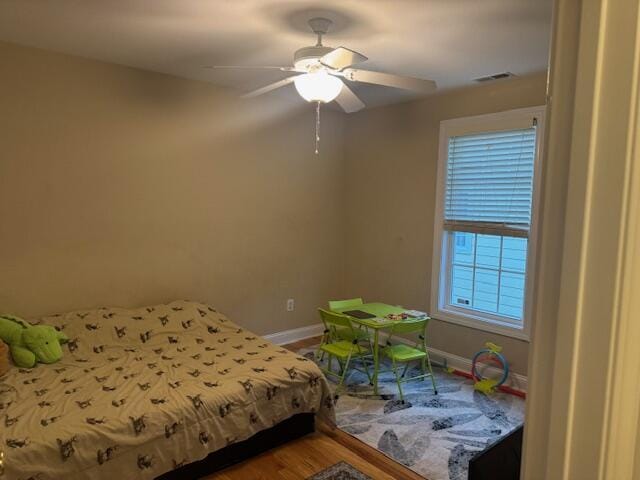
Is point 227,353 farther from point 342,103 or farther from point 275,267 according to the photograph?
point 342,103

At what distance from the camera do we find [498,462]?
1304 mm

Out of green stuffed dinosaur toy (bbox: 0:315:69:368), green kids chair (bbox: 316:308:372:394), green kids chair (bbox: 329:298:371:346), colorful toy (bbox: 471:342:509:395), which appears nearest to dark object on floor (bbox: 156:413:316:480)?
green kids chair (bbox: 316:308:372:394)

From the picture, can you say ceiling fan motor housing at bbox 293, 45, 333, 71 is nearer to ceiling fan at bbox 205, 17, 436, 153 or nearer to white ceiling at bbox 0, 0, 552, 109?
ceiling fan at bbox 205, 17, 436, 153

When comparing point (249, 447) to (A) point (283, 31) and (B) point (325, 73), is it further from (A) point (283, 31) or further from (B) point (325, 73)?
(A) point (283, 31)

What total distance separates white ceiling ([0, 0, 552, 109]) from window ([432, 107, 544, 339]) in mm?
553

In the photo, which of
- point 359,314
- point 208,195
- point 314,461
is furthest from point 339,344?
point 208,195

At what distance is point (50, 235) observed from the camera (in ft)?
10.9

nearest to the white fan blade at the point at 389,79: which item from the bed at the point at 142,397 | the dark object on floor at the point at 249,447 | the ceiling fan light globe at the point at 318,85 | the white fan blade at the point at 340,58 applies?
the ceiling fan light globe at the point at 318,85

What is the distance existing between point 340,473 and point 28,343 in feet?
6.97

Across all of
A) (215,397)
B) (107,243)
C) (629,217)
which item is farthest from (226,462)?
(629,217)

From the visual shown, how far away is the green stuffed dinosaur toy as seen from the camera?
9.21 feet

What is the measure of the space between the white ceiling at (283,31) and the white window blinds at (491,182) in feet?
1.90

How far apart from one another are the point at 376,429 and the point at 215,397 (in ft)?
3.82

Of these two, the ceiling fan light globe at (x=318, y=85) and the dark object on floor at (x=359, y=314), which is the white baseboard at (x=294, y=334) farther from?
the ceiling fan light globe at (x=318, y=85)
